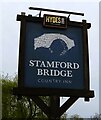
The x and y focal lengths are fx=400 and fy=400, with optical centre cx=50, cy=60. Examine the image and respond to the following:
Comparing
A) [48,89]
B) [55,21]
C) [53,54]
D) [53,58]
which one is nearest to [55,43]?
[53,54]

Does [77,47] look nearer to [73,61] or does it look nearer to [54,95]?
[73,61]

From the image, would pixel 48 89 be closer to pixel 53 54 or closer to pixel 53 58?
pixel 53 58

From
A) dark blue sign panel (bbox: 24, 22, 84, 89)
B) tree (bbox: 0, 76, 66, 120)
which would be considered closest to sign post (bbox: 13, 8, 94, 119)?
dark blue sign panel (bbox: 24, 22, 84, 89)

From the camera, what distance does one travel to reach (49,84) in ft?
40.1

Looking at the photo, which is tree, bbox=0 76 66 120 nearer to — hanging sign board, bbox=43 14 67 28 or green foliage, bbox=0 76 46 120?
green foliage, bbox=0 76 46 120

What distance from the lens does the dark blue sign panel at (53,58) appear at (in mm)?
12156

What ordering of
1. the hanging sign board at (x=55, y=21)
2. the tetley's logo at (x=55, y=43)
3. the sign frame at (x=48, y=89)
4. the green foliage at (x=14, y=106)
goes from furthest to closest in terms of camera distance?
1. the green foliage at (x=14, y=106)
2. the hanging sign board at (x=55, y=21)
3. the tetley's logo at (x=55, y=43)
4. the sign frame at (x=48, y=89)

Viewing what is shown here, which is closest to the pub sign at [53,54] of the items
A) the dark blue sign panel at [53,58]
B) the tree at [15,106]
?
the dark blue sign panel at [53,58]

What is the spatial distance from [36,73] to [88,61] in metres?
1.91

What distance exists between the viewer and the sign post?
12.1 meters

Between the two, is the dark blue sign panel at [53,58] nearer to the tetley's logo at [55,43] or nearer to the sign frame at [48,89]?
the tetley's logo at [55,43]

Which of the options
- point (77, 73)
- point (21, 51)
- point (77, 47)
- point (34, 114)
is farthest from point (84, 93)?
point (34, 114)

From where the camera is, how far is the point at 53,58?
1251 centimetres

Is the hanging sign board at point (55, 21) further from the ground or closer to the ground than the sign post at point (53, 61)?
further from the ground
